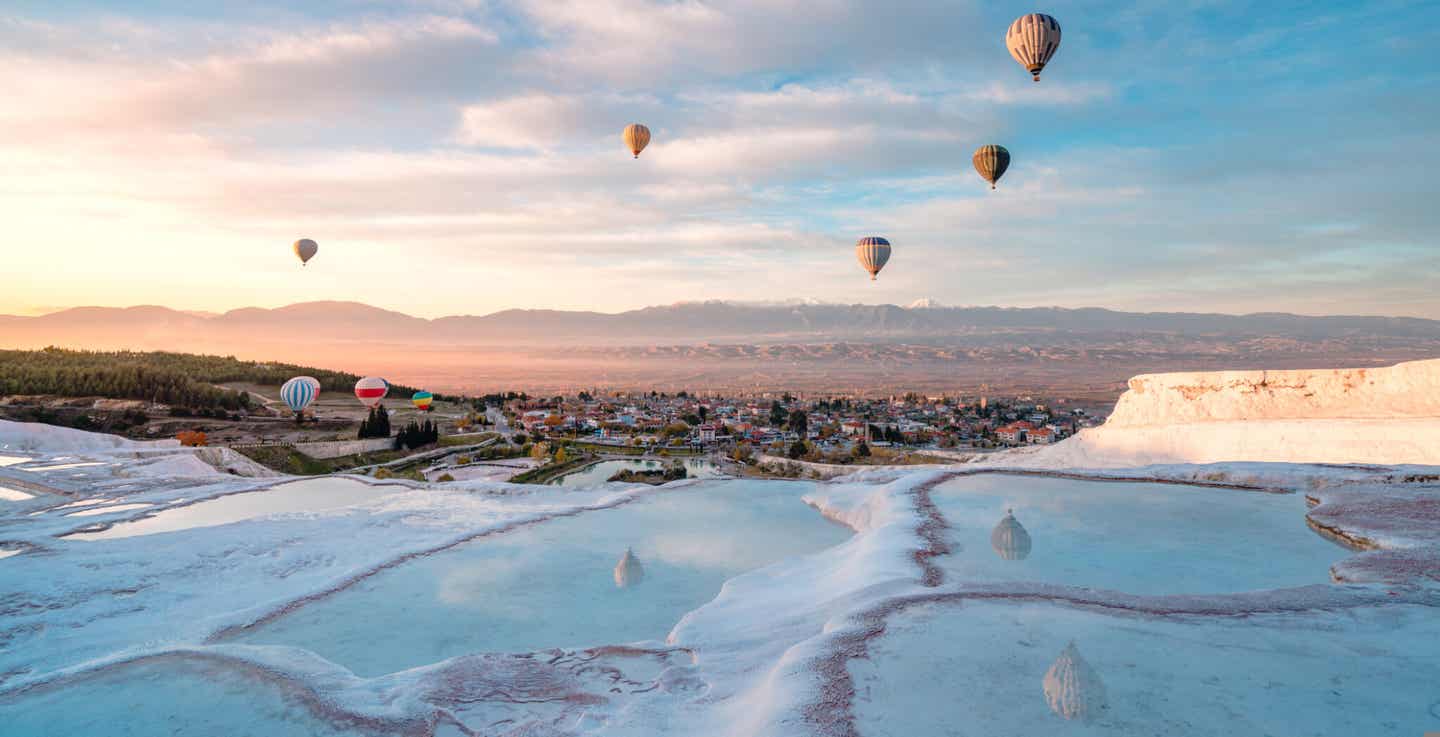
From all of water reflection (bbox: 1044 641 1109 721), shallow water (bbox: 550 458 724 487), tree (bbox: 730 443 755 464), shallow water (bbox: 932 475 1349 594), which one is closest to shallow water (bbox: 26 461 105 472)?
shallow water (bbox: 550 458 724 487)

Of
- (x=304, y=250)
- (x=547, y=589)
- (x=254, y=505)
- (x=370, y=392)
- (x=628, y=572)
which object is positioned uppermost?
(x=304, y=250)

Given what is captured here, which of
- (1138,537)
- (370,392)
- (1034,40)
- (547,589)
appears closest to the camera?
(547,589)

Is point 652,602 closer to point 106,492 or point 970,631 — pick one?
point 970,631

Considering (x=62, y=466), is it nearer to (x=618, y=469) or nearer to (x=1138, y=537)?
(x=618, y=469)

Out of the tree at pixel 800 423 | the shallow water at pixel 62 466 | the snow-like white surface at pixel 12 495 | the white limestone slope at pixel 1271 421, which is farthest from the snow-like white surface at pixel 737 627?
the tree at pixel 800 423

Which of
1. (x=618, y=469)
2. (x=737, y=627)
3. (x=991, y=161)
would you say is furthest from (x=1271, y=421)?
(x=618, y=469)

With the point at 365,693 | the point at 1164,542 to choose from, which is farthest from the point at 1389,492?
the point at 365,693

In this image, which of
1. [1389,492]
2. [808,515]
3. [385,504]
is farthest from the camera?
[385,504]
